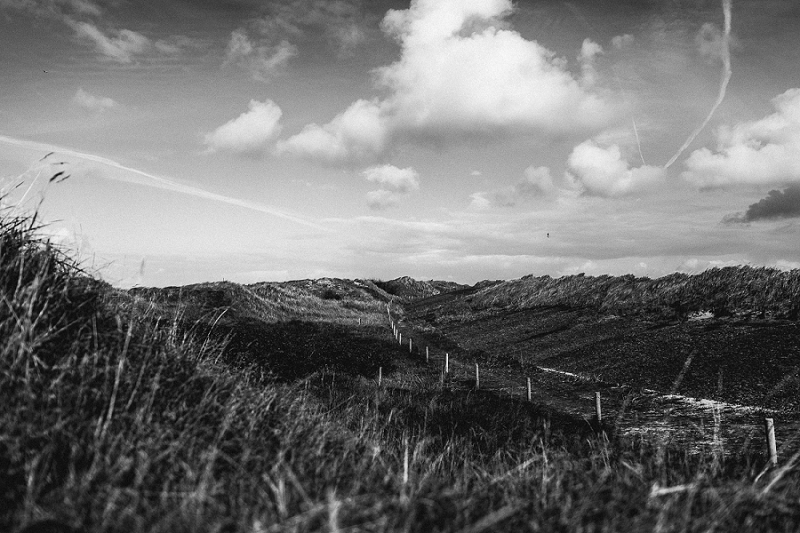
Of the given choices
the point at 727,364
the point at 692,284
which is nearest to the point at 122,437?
the point at 727,364

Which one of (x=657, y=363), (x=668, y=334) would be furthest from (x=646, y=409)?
(x=668, y=334)

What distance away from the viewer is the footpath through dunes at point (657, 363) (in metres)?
14.1

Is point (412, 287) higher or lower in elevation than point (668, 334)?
higher

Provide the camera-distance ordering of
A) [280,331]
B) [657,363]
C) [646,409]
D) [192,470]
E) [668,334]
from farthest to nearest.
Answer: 1. [280,331]
2. [668,334]
3. [657,363]
4. [646,409]
5. [192,470]

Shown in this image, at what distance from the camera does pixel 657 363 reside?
23062 millimetres

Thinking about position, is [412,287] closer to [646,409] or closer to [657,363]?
[657,363]

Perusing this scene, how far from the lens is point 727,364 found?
20.8 meters

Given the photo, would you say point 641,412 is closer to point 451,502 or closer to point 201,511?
point 451,502

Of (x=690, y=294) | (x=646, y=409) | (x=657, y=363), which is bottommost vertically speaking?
(x=646, y=409)

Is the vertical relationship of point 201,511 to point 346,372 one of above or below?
above

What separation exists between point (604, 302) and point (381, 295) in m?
89.7

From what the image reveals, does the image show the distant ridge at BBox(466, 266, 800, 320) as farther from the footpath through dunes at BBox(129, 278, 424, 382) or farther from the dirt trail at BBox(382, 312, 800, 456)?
the footpath through dunes at BBox(129, 278, 424, 382)

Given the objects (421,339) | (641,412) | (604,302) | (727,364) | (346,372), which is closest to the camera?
(641,412)

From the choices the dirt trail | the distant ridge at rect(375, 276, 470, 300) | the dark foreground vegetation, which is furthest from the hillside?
the distant ridge at rect(375, 276, 470, 300)
